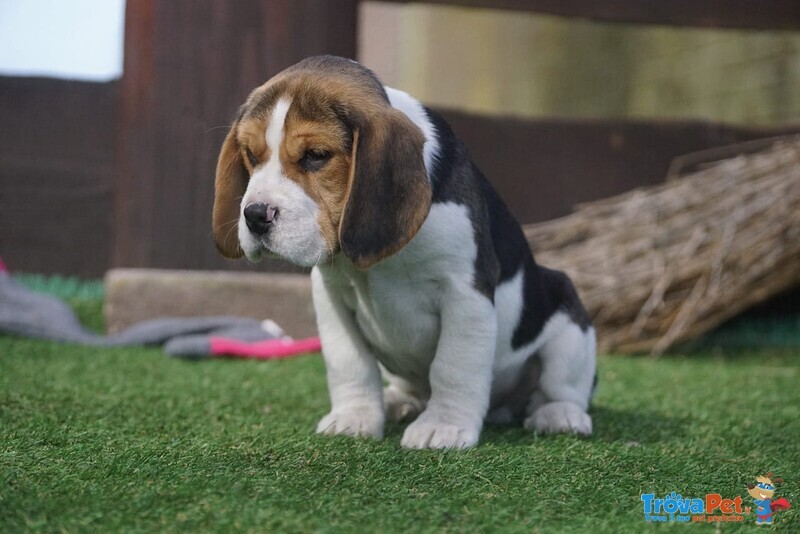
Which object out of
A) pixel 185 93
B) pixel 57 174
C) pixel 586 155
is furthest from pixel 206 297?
pixel 586 155

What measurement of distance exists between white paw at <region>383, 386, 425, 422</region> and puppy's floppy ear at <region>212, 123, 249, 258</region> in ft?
2.92

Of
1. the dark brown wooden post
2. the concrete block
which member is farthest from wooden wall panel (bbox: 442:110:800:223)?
the concrete block

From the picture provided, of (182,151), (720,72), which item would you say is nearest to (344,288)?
(182,151)

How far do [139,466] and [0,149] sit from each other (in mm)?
5323

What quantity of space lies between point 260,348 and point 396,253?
8.14 ft

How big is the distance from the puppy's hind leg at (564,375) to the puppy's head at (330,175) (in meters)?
0.99

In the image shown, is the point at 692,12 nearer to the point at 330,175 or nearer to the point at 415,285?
the point at 415,285

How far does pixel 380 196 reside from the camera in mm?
2578

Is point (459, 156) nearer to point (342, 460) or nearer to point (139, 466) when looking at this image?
point (342, 460)

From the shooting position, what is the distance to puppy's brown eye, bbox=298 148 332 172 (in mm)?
2633

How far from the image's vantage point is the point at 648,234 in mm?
5855

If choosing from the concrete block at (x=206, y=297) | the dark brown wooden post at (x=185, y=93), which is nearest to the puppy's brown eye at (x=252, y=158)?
the concrete block at (x=206, y=297)

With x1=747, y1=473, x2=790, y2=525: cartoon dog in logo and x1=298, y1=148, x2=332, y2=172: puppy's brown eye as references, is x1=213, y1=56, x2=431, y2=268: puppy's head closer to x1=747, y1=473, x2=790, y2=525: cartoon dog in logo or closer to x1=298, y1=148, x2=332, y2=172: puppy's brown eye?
x1=298, y1=148, x2=332, y2=172: puppy's brown eye

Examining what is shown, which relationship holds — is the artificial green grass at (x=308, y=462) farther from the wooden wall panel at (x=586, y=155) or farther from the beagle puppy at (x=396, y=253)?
the wooden wall panel at (x=586, y=155)
